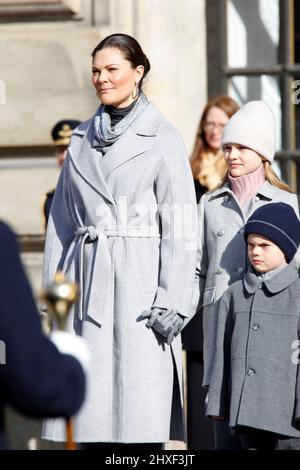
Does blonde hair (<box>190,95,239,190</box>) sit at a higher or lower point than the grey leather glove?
higher

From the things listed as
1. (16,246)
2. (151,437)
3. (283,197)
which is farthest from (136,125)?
(16,246)

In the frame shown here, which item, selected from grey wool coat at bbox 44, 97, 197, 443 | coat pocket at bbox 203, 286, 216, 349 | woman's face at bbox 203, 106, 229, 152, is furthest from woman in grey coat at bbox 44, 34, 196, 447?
woman's face at bbox 203, 106, 229, 152

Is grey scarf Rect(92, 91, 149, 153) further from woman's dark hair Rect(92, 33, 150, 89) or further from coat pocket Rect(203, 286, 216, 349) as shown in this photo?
coat pocket Rect(203, 286, 216, 349)

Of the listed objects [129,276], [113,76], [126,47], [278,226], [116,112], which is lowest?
[129,276]

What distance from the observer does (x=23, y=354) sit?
12.9ft

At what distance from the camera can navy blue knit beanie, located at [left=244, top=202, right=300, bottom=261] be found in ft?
21.8

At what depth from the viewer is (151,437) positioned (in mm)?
6688

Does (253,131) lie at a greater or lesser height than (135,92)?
lesser

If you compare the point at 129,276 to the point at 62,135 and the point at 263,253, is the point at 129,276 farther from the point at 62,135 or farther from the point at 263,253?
the point at 62,135

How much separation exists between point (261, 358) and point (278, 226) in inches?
21.6

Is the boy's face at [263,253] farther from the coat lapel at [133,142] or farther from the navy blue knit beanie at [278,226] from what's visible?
the coat lapel at [133,142]

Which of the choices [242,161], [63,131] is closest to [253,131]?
[242,161]

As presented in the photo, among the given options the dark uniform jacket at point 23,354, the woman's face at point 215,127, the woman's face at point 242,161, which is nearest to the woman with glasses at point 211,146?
the woman's face at point 215,127

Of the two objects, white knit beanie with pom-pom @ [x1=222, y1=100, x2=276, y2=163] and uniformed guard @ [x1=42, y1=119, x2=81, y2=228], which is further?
uniformed guard @ [x1=42, y1=119, x2=81, y2=228]
